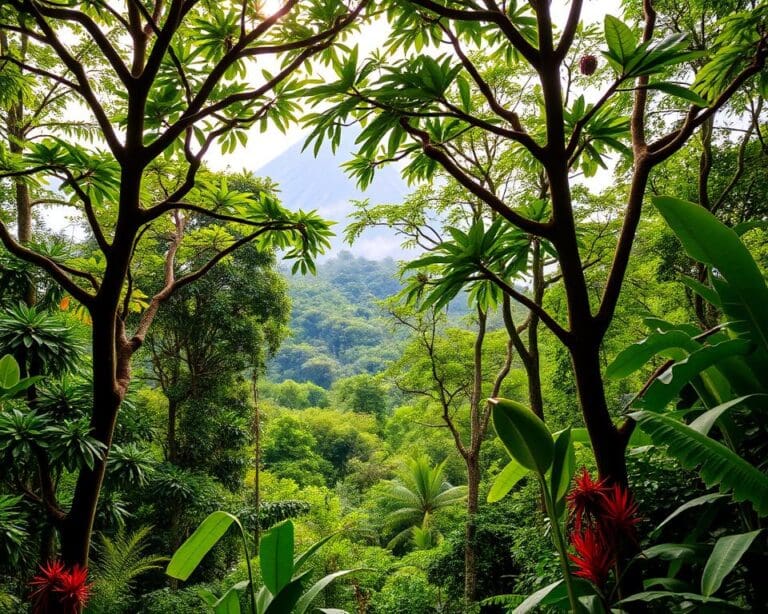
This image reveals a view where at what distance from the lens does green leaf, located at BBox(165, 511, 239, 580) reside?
1.07 meters

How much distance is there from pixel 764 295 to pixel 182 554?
55.7 inches

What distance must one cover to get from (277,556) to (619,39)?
1.38 m

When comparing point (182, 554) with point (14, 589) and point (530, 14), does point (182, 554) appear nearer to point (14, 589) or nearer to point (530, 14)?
point (530, 14)

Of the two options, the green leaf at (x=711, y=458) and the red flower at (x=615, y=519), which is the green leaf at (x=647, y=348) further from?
the red flower at (x=615, y=519)

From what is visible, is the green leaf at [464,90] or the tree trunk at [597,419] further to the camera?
the green leaf at [464,90]

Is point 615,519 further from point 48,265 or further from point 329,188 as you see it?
point 329,188

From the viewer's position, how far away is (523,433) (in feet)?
2.56

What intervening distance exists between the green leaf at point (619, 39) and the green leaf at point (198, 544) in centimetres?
133

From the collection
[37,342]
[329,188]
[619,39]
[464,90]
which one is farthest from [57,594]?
[329,188]

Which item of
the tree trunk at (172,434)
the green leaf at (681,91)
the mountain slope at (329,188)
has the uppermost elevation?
the mountain slope at (329,188)

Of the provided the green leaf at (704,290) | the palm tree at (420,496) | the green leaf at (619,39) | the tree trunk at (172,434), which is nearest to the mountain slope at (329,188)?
the palm tree at (420,496)

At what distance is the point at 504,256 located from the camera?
126 centimetres

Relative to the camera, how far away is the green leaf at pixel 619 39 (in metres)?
0.92

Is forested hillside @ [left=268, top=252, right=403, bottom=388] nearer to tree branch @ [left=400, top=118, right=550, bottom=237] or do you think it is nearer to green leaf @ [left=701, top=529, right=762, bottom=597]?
tree branch @ [left=400, top=118, right=550, bottom=237]
